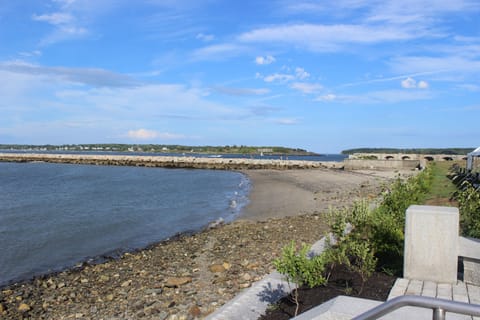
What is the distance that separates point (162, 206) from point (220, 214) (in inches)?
173

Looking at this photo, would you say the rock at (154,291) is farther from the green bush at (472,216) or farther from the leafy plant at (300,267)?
the green bush at (472,216)

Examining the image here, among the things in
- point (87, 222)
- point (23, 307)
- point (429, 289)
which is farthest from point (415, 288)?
point (87, 222)

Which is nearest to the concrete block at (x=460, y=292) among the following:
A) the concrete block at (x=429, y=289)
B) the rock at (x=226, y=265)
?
the concrete block at (x=429, y=289)

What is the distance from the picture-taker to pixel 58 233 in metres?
14.5

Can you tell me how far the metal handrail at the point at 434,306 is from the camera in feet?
6.00

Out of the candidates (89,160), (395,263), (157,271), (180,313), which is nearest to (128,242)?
(157,271)

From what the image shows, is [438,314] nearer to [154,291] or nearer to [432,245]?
[432,245]

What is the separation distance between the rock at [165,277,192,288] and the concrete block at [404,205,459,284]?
4291mm

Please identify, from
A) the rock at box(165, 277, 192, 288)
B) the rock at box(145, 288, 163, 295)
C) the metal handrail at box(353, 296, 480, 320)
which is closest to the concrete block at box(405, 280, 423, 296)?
the metal handrail at box(353, 296, 480, 320)

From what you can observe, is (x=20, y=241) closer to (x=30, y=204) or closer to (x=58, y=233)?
(x=58, y=233)

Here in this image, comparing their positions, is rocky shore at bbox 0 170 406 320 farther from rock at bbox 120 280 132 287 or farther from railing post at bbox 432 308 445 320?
railing post at bbox 432 308 445 320

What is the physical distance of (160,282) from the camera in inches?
318

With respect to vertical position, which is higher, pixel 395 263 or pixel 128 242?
pixel 395 263

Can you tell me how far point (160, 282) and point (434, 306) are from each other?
687 centimetres
